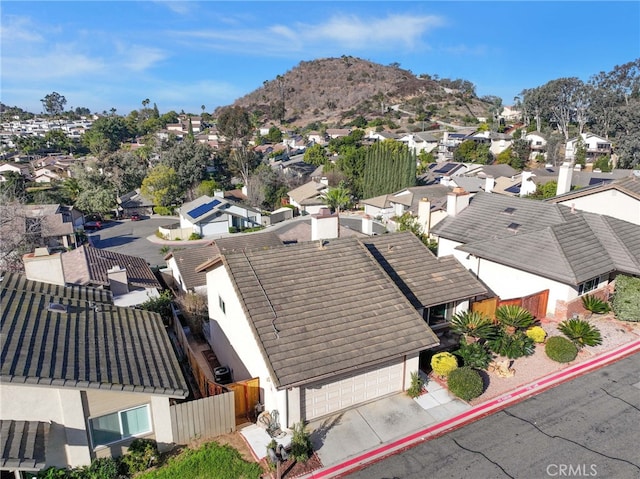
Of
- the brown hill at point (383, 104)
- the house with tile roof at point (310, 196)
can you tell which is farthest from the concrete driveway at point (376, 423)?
the brown hill at point (383, 104)

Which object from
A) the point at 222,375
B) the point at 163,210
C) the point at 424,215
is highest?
the point at 424,215

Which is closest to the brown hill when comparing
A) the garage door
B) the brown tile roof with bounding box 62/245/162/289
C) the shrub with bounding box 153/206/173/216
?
the shrub with bounding box 153/206/173/216

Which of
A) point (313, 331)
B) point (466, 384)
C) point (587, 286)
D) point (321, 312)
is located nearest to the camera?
point (313, 331)

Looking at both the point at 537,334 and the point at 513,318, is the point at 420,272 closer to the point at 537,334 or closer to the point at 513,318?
the point at 513,318

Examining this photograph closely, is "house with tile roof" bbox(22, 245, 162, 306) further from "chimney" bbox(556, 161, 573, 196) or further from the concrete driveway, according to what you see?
"chimney" bbox(556, 161, 573, 196)

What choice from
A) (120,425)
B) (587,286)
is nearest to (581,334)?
(587,286)
